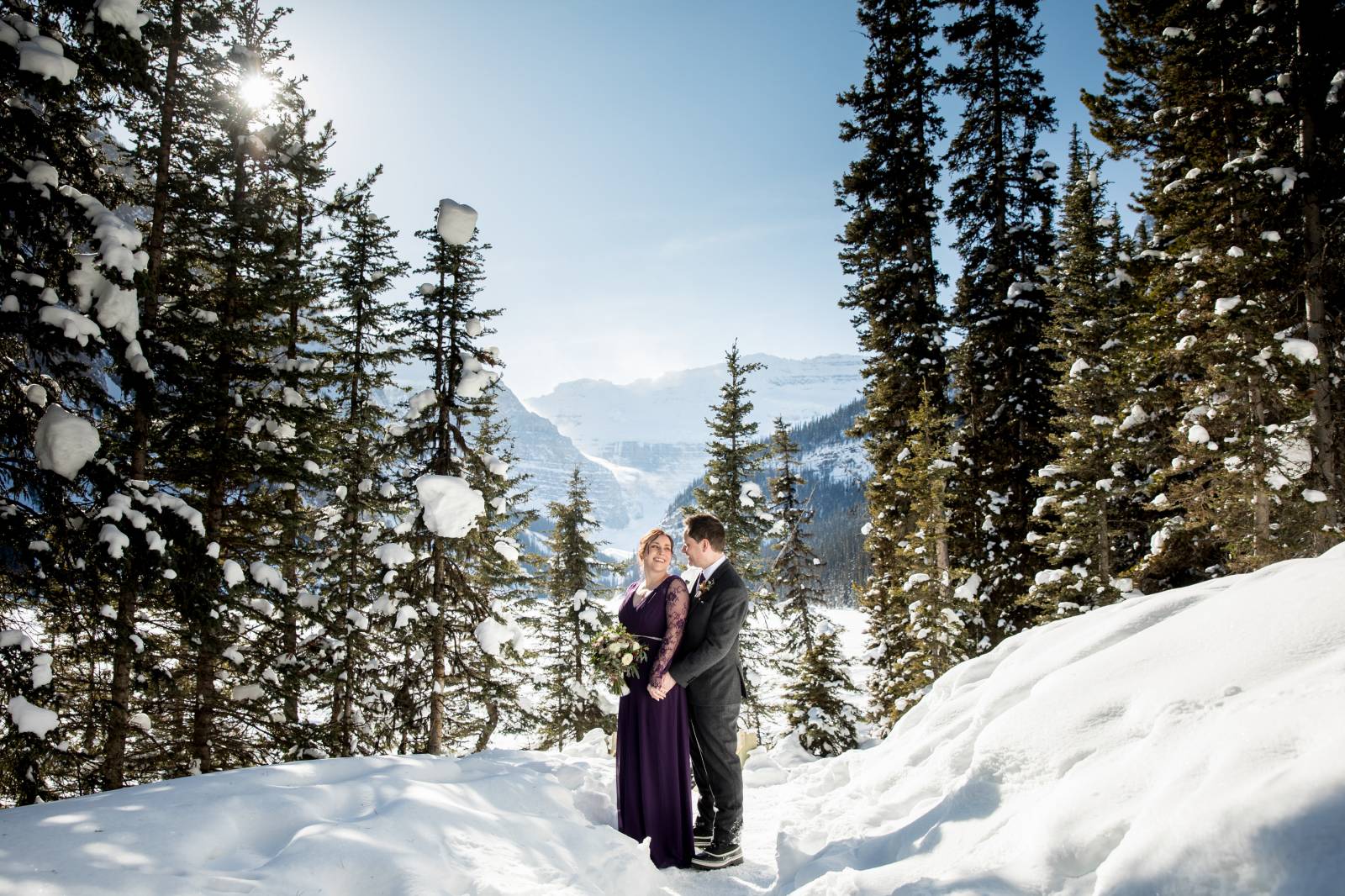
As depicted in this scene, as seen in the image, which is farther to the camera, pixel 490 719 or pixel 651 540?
pixel 490 719

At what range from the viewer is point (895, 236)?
16.9 metres

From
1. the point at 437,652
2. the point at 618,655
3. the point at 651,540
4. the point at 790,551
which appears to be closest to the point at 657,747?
the point at 618,655

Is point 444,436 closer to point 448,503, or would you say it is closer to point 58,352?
point 448,503

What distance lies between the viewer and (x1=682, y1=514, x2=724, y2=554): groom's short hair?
5.23 m

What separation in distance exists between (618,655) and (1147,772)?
3.60 metres

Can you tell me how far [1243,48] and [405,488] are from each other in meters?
18.5

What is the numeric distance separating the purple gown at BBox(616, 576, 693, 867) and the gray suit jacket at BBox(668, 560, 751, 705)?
0.36 ft

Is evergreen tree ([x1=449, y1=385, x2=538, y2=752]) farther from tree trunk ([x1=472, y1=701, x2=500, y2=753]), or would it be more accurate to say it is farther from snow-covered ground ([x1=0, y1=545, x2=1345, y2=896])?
snow-covered ground ([x1=0, y1=545, x2=1345, y2=896])

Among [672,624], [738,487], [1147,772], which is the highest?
[738,487]

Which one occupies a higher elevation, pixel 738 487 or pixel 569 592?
pixel 738 487

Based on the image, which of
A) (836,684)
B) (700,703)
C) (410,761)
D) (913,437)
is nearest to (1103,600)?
(913,437)

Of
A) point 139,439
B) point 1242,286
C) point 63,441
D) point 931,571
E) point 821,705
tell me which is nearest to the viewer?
point 63,441

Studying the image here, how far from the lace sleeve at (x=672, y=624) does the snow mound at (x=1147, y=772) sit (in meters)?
1.66

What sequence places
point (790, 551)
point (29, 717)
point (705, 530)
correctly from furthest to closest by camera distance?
1. point (790, 551)
2. point (29, 717)
3. point (705, 530)
